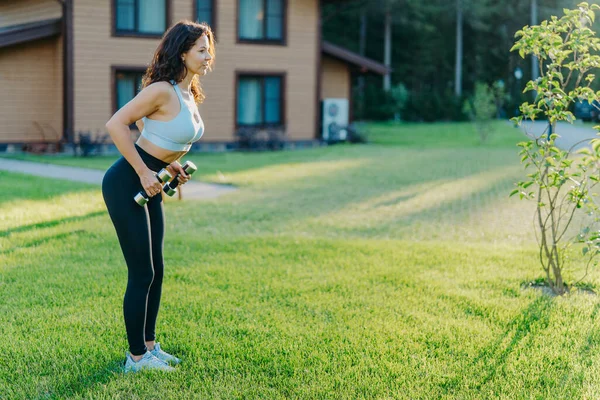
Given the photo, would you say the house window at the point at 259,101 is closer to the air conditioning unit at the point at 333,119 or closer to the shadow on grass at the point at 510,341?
the air conditioning unit at the point at 333,119

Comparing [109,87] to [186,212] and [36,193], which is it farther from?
[186,212]

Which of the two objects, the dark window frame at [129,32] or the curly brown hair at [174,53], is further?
the dark window frame at [129,32]

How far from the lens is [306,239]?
840 cm

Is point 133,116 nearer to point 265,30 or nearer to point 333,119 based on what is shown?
point 265,30

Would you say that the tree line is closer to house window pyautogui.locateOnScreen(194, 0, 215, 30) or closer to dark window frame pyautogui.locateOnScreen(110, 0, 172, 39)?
house window pyautogui.locateOnScreen(194, 0, 215, 30)

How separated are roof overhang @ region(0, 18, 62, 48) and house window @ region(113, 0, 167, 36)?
170 cm

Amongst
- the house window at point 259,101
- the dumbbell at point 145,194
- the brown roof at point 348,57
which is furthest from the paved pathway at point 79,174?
the brown roof at point 348,57

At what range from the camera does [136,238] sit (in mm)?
4125

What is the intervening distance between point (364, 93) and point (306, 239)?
124 feet

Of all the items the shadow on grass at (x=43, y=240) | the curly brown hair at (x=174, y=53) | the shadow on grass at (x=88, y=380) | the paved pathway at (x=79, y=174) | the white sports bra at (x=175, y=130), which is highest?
the curly brown hair at (x=174, y=53)

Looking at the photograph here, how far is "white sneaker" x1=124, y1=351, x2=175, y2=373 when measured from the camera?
4312 mm

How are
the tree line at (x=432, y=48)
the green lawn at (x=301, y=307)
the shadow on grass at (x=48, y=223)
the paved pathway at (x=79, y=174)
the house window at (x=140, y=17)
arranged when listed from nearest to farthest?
the green lawn at (x=301, y=307) → the shadow on grass at (x=48, y=223) → the paved pathway at (x=79, y=174) → the house window at (x=140, y=17) → the tree line at (x=432, y=48)

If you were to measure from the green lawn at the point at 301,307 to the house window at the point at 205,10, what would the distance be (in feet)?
40.7

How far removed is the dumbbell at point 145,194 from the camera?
4.03m
